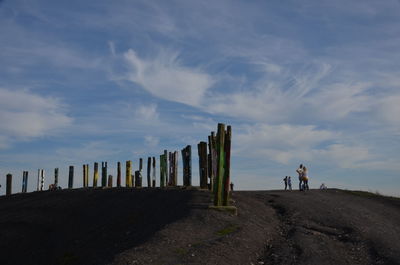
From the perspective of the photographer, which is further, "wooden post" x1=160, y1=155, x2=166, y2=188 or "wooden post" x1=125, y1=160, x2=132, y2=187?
"wooden post" x1=125, y1=160, x2=132, y2=187

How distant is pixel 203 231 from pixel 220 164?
392 centimetres

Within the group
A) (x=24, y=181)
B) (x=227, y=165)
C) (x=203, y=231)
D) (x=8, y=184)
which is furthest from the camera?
(x=8, y=184)

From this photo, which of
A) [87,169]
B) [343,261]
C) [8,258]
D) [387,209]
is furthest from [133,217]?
[87,169]

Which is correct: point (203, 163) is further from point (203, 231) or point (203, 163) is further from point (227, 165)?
point (203, 231)

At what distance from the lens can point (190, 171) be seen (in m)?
28.7

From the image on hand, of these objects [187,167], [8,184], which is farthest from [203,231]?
[8,184]

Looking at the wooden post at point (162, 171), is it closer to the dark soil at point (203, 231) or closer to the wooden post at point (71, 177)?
the dark soil at point (203, 231)

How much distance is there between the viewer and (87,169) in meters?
42.4

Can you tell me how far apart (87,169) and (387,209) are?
25.5 meters

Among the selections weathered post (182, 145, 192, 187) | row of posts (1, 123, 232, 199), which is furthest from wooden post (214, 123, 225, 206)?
weathered post (182, 145, 192, 187)

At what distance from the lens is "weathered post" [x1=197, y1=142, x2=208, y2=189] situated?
83.4 feet

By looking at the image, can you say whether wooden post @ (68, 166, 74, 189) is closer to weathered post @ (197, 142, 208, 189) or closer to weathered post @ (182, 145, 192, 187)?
weathered post @ (182, 145, 192, 187)

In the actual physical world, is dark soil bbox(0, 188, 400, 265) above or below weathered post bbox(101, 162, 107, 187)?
below

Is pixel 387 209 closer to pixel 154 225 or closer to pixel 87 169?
pixel 154 225
